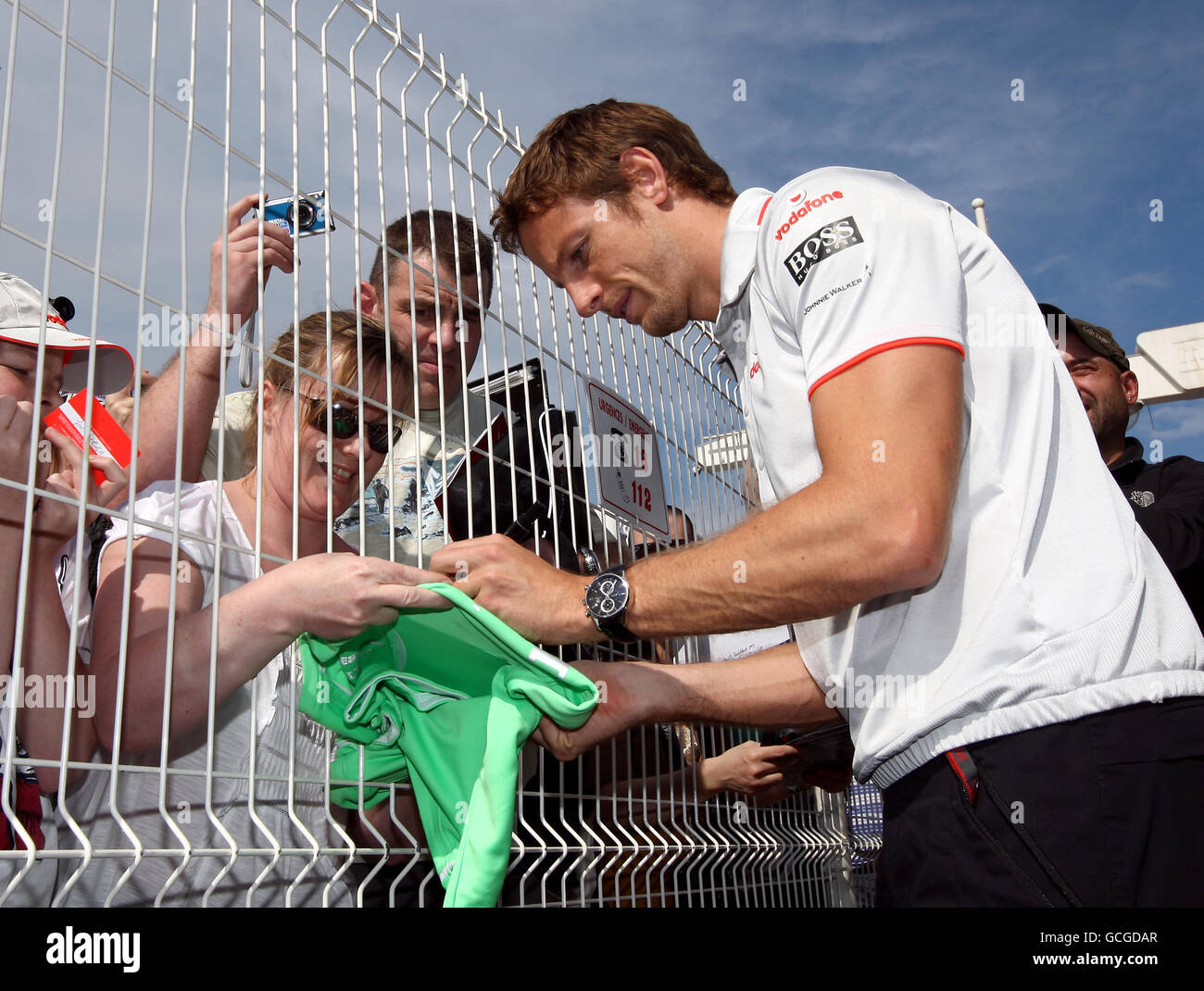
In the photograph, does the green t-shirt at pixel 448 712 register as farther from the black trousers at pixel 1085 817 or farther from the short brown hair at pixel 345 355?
the black trousers at pixel 1085 817

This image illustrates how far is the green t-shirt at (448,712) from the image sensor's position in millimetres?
1565

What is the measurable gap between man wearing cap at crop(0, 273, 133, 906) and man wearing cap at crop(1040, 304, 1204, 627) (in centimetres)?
247

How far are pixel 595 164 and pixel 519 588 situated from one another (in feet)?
3.72

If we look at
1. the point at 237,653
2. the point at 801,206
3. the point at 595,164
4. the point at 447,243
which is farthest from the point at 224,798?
the point at 595,164

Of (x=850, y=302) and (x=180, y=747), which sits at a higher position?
(x=850, y=302)

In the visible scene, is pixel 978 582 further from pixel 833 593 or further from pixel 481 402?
pixel 481 402

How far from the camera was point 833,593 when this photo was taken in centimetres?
156

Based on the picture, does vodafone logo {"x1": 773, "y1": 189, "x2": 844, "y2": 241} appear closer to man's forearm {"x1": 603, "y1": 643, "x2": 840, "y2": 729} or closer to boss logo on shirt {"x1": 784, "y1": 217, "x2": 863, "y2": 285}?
boss logo on shirt {"x1": 784, "y1": 217, "x2": 863, "y2": 285}

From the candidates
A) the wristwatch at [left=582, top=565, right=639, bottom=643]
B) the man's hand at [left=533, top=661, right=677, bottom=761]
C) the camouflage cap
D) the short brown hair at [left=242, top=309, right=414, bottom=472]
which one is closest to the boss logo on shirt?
the wristwatch at [left=582, top=565, right=639, bottom=643]

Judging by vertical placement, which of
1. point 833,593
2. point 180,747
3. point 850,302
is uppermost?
point 850,302

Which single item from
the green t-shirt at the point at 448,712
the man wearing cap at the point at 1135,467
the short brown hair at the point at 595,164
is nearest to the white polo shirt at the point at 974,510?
the green t-shirt at the point at 448,712
